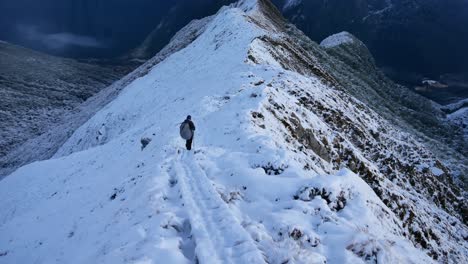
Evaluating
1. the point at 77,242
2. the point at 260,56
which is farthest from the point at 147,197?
the point at 260,56

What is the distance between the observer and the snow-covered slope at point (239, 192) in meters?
9.33

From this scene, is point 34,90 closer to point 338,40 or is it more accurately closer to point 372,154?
point 338,40

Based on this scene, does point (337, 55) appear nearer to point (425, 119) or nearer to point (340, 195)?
point (425, 119)

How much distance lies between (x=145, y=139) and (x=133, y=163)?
2220mm

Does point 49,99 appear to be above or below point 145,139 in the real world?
below

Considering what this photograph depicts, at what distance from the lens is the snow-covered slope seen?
9328 mm

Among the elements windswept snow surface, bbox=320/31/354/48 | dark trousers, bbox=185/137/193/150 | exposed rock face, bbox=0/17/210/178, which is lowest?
windswept snow surface, bbox=320/31/354/48

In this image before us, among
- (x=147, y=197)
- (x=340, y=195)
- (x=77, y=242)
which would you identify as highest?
(x=147, y=197)

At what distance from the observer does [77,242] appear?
11.5 m

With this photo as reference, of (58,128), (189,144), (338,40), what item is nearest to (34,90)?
(58,128)

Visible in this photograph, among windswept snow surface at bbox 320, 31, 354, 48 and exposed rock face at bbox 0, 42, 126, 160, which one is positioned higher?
exposed rock face at bbox 0, 42, 126, 160

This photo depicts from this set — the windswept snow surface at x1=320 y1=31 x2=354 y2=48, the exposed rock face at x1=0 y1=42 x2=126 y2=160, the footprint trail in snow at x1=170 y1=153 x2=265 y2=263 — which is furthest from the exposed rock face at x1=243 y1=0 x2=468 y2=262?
the exposed rock face at x1=0 y1=42 x2=126 y2=160

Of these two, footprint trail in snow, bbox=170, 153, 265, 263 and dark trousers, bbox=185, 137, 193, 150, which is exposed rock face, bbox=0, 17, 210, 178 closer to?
dark trousers, bbox=185, 137, 193, 150

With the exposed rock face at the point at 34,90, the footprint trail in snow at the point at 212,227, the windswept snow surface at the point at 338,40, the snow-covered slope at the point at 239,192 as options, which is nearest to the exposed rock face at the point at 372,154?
the snow-covered slope at the point at 239,192
